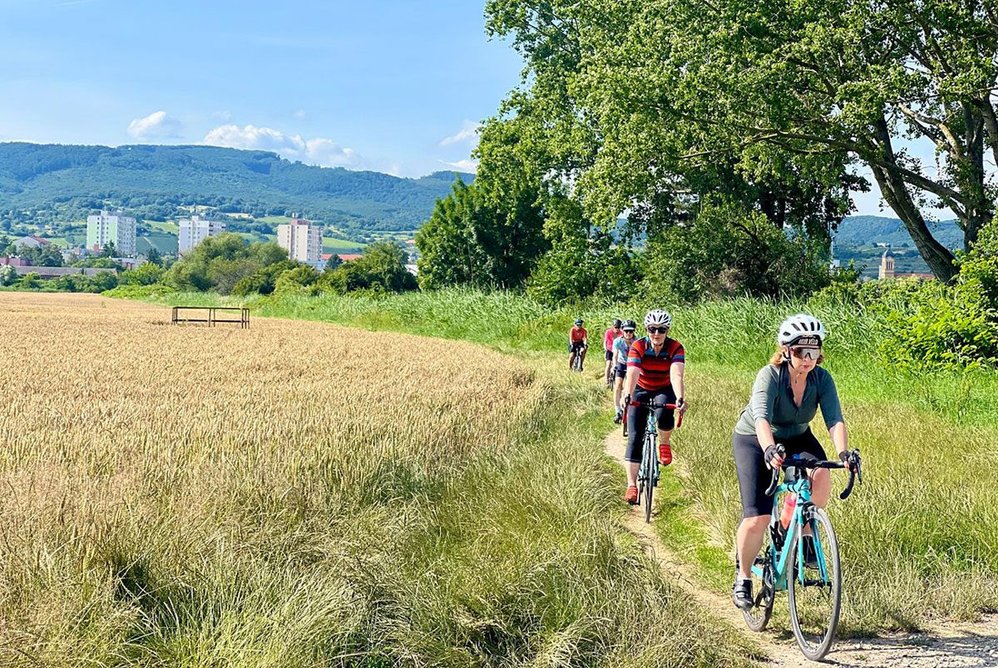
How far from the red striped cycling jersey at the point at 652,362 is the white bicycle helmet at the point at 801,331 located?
12.1 feet

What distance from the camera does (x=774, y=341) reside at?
2503 centimetres

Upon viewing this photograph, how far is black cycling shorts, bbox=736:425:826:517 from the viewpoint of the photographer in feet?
19.5

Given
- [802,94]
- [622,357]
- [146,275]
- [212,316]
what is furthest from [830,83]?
[146,275]

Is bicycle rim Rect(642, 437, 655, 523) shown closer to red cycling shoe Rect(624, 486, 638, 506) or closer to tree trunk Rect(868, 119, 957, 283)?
red cycling shoe Rect(624, 486, 638, 506)

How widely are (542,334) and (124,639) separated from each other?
30450mm

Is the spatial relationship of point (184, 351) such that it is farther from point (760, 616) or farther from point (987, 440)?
point (760, 616)

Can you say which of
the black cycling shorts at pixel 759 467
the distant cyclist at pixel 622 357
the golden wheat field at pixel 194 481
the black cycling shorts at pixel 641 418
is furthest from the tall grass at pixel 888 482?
the golden wheat field at pixel 194 481

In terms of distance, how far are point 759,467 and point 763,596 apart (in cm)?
76

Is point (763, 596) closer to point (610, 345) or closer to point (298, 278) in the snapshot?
point (610, 345)

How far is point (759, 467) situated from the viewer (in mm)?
5957

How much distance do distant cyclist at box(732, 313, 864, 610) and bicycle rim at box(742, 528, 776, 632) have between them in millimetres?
53

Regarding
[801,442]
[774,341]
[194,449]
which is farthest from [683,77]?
[801,442]

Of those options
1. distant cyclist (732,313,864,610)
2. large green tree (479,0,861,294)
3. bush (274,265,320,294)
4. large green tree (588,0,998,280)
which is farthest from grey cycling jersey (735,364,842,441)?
bush (274,265,320,294)

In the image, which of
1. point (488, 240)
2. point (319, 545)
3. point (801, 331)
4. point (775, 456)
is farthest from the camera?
point (488, 240)
